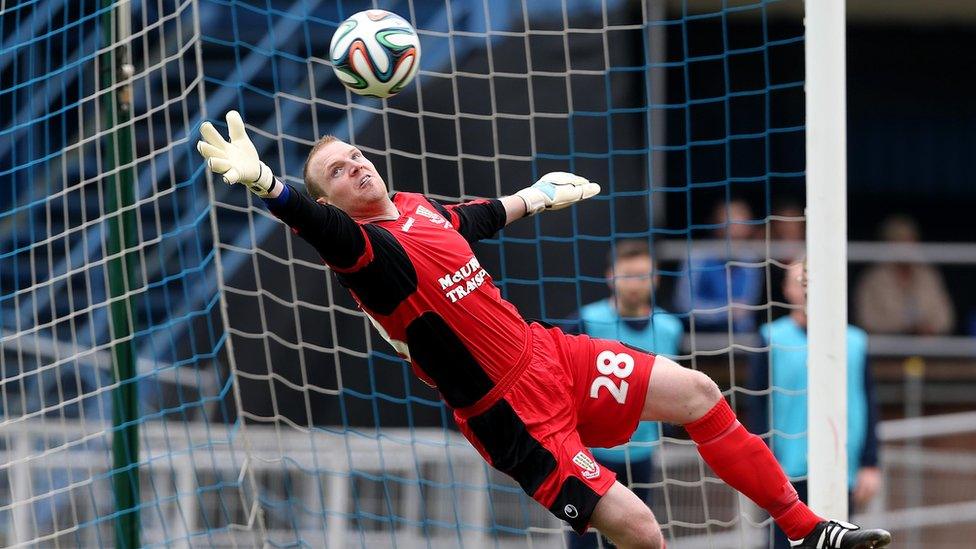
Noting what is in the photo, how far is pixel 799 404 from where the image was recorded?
7430 mm

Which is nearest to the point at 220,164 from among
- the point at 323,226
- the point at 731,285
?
the point at 323,226

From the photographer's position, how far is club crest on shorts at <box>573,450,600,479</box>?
210 inches

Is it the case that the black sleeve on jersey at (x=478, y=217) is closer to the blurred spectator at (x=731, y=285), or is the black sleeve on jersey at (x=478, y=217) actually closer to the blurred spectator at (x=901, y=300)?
the blurred spectator at (x=731, y=285)

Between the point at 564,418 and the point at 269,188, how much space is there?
5.01 feet

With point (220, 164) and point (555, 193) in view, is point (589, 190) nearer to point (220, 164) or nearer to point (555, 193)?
point (555, 193)

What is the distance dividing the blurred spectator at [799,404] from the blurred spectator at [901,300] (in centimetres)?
463

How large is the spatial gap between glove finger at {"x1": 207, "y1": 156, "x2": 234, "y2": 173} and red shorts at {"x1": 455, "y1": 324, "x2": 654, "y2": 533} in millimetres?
1426

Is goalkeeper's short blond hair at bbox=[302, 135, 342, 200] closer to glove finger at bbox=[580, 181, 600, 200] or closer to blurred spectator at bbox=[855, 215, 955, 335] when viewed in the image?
glove finger at bbox=[580, 181, 600, 200]

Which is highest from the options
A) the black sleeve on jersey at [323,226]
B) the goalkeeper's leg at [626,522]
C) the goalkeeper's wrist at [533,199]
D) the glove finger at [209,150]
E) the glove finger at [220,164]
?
the glove finger at [209,150]

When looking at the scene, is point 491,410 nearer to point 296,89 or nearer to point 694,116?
point 296,89

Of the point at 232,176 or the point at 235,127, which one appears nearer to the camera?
the point at 232,176

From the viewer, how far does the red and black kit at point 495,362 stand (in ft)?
17.5

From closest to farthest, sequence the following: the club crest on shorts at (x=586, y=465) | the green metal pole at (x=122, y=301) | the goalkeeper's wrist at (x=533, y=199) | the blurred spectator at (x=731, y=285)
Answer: the club crest on shorts at (x=586, y=465) < the goalkeeper's wrist at (x=533, y=199) < the green metal pole at (x=122, y=301) < the blurred spectator at (x=731, y=285)

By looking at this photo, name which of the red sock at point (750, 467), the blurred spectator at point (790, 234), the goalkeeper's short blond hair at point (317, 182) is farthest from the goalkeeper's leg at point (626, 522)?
the blurred spectator at point (790, 234)
